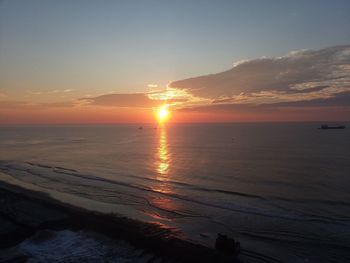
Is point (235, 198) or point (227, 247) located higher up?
point (227, 247)

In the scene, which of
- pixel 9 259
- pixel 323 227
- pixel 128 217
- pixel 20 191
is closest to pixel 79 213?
pixel 128 217

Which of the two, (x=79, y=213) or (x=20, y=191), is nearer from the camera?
(x=79, y=213)

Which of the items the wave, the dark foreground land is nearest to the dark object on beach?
the dark foreground land

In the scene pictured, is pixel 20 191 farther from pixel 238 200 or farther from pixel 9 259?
pixel 238 200

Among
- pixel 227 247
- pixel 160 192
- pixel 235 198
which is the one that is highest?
pixel 227 247

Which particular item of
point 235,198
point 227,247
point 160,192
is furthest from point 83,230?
point 235,198

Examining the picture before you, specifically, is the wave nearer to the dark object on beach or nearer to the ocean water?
the ocean water

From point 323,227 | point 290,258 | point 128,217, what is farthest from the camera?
point 128,217

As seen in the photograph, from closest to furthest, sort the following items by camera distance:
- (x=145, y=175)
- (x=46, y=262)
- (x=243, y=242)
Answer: (x=46, y=262) < (x=243, y=242) < (x=145, y=175)

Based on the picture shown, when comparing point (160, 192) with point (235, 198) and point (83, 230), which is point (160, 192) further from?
point (83, 230)
